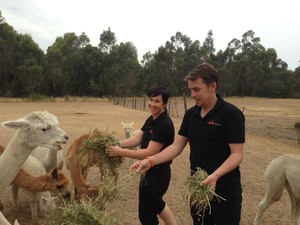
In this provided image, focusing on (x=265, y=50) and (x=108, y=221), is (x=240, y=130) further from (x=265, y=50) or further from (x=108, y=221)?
(x=265, y=50)

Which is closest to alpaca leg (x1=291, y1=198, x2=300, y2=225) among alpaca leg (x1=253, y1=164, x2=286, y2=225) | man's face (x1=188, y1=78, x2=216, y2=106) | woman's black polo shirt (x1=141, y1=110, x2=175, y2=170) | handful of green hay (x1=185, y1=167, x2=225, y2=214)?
alpaca leg (x1=253, y1=164, x2=286, y2=225)

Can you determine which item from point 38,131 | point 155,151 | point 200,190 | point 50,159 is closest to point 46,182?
point 38,131

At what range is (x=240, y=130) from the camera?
2.65 metres

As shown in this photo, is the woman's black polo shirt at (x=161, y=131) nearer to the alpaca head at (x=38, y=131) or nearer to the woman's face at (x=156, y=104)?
the woman's face at (x=156, y=104)

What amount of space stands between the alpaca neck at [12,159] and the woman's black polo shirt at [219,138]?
2.15 meters

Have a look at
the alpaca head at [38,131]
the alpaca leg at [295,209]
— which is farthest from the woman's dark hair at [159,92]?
the alpaca leg at [295,209]

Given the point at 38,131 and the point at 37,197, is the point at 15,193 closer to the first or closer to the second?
the point at 37,197

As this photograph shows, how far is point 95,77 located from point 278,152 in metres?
50.6

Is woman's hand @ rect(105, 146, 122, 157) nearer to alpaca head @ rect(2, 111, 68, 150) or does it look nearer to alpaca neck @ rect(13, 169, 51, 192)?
alpaca head @ rect(2, 111, 68, 150)

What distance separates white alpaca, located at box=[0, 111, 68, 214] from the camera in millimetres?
3781

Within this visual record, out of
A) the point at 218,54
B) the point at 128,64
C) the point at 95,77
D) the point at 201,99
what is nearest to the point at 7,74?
the point at 95,77

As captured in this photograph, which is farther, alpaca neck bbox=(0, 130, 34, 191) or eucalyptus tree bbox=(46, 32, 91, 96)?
eucalyptus tree bbox=(46, 32, 91, 96)

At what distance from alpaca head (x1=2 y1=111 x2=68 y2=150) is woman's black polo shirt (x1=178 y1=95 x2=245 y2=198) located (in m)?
1.94

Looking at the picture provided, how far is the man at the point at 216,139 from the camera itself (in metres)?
2.64
